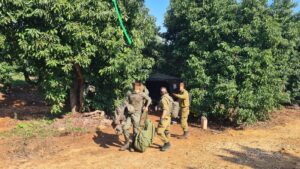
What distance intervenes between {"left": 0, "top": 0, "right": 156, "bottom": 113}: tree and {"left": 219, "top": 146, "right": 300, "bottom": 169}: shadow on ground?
4.76m

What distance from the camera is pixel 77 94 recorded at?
1364cm

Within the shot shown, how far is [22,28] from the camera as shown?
37.7ft

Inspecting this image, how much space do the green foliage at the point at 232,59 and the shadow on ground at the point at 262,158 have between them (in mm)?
3126

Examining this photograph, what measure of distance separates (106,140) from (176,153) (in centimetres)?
240

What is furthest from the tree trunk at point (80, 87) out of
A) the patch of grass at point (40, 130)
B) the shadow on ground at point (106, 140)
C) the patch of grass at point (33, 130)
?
the shadow on ground at point (106, 140)

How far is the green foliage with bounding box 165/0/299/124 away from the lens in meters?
13.1

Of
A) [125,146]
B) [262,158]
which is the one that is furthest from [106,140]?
[262,158]

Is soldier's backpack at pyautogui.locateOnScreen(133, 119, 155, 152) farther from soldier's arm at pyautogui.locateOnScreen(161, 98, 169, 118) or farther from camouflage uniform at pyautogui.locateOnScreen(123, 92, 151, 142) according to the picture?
soldier's arm at pyautogui.locateOnScreen(161, 98, 169, 118)

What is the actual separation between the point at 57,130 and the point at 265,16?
30.4 ft

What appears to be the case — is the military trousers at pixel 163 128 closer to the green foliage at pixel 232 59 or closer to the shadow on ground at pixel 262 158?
the shadow on ground at pixel 262 158

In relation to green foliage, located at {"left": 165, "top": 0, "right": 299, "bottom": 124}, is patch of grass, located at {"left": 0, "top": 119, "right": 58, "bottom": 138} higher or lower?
lower

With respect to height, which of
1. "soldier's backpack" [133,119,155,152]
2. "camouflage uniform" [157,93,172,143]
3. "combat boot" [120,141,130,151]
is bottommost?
→ "combat boot" [120,141,130,151]

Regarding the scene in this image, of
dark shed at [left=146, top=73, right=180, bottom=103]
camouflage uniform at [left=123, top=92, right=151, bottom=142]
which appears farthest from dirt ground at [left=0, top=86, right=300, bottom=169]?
dark shed at [left=146, top=73, right=180, bottom=103]

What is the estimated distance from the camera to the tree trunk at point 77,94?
43.4ft
